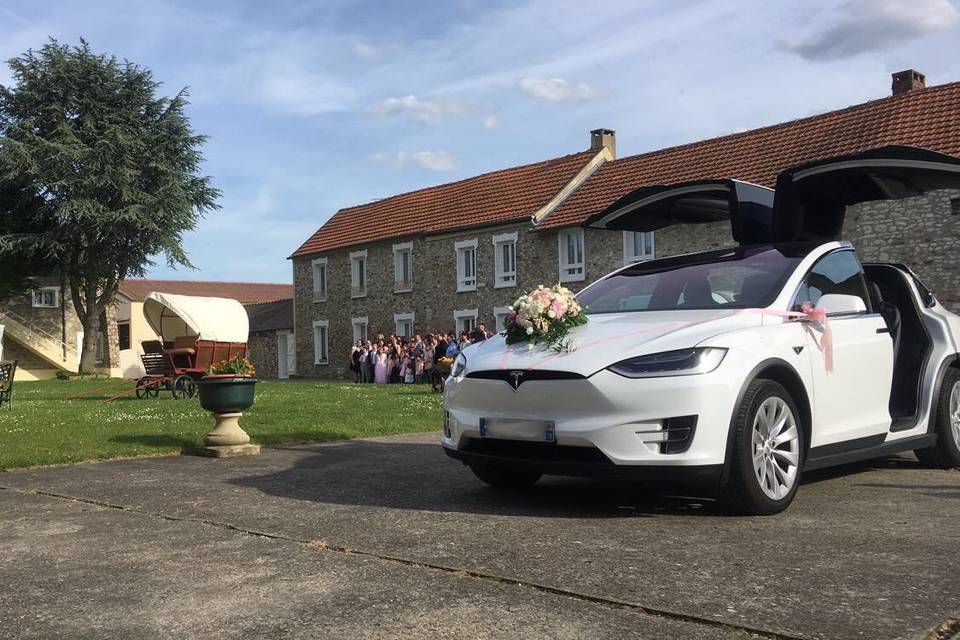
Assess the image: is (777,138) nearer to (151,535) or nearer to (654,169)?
(654,169)

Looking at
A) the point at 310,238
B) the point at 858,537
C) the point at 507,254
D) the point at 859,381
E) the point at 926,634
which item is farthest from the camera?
the point at 310,238

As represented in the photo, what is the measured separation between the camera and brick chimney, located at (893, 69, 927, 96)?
93.5 ft

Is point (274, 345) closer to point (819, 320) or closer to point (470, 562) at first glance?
point (819, 320)

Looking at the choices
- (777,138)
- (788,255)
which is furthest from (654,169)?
(788,255)

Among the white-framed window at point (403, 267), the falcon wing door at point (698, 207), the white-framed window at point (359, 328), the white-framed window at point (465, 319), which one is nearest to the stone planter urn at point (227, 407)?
the falcon wing door at point (698, 207)

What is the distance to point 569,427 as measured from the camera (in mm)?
5324

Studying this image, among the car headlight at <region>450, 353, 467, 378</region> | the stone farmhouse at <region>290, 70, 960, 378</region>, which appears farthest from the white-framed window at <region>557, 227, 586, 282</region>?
the car headlight at <region>450, 353, 467, 378</region>

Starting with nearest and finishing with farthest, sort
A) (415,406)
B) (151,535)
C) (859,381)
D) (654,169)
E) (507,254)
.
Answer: (151,535)
(859,381)
(415,406)
(654,169)
(507,254)

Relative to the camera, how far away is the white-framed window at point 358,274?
42719 millimetres

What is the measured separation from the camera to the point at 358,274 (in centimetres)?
4322

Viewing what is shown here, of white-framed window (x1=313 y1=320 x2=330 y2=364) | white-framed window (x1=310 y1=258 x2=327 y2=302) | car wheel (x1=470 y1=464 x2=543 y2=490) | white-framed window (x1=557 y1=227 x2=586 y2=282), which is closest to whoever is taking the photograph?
car wheel (x1=470 y1=464 x2=543 y2=490)

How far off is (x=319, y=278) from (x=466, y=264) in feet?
36.2

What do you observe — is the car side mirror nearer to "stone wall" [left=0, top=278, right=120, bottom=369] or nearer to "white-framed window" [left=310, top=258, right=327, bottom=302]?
"white-framed window" [left=310, top=258, right=327, bottom=302]

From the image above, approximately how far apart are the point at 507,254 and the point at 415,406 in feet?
65.5
